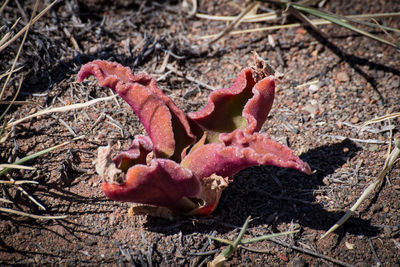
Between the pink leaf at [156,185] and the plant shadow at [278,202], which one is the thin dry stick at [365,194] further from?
the pink leaf at [156,185]

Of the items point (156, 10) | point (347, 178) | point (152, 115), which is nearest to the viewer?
point (152, 115)

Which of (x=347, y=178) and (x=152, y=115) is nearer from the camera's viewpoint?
(x=152, y=115)

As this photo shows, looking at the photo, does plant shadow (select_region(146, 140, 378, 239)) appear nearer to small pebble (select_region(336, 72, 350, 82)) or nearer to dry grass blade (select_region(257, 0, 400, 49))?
small pebble (select_region(336, 72, 350, 82))

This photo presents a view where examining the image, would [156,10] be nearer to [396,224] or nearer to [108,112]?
[108,112]

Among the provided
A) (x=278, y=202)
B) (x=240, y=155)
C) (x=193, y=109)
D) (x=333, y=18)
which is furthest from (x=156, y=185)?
(x=333, y=18)

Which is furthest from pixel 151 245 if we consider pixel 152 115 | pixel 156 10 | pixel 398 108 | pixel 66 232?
pixel 156 10

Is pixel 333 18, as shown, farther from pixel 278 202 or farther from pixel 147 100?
pixel 147 100

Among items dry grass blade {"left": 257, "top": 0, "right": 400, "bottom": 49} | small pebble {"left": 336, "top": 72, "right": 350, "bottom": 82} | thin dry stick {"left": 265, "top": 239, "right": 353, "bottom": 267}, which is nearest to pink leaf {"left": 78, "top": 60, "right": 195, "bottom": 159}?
thin dry stick {"left": 265, "top": 239, "right": 353, "bottom": 267}

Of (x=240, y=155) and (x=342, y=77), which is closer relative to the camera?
(x=240, y=155)
